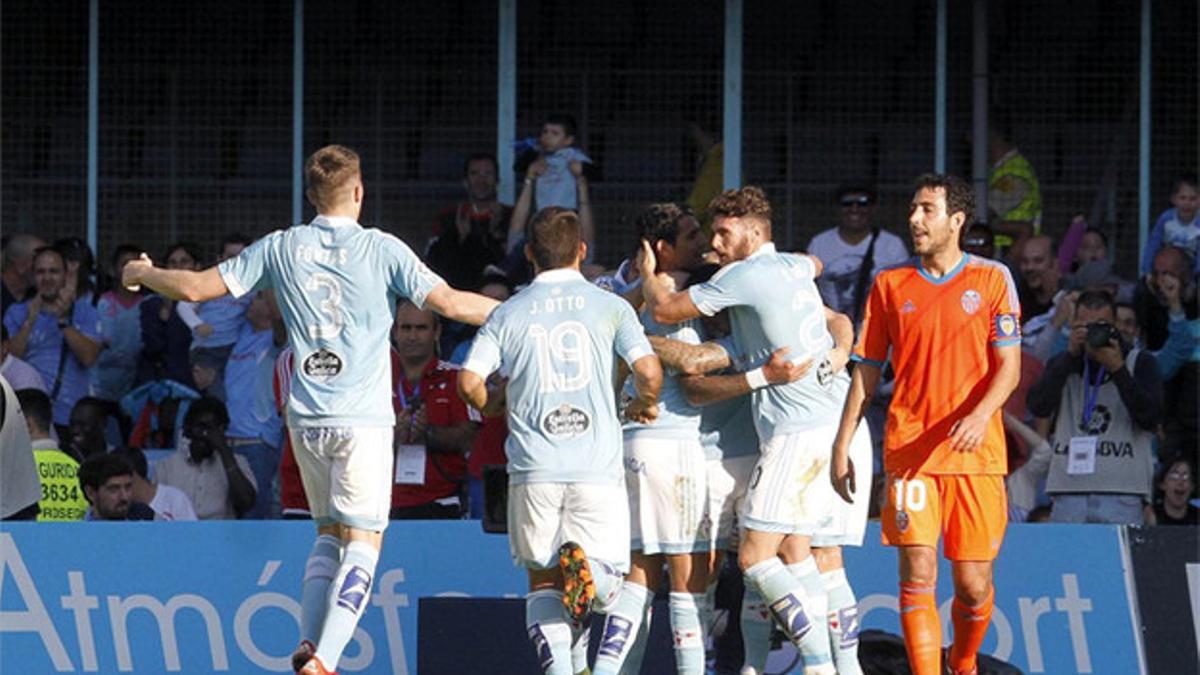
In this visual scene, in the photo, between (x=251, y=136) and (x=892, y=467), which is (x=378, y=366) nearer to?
(x=892, y=467)

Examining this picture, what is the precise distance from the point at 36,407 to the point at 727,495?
186 inches

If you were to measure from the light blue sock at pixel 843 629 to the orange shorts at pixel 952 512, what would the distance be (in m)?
0.61

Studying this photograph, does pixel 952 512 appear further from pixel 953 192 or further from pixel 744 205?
pixel 744 205

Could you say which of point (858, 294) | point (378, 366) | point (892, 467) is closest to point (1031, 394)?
point (858, 294)

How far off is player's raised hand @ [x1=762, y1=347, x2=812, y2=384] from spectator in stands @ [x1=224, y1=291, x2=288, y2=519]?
4642 millimetres

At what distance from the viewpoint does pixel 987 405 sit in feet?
33.3

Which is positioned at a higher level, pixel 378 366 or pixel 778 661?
pixel 378 366

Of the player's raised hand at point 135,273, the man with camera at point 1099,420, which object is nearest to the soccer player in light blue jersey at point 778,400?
the player's raised hand at point 135,273

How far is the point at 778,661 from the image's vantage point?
38.8 ft

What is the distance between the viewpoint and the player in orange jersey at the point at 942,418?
10.3 metres

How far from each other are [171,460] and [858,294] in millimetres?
4442

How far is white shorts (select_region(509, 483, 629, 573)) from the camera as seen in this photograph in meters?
9.93

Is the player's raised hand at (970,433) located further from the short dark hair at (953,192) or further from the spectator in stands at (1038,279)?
the spectator in stands at (1038,279)

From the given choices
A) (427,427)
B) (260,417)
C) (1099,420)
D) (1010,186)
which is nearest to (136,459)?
(260,417)
